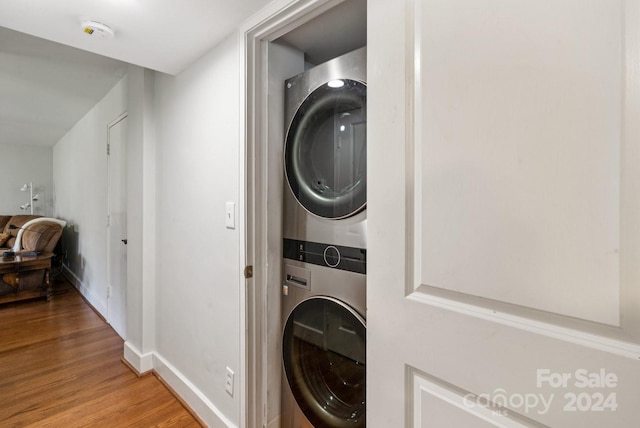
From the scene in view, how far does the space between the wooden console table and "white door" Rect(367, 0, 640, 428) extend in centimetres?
442

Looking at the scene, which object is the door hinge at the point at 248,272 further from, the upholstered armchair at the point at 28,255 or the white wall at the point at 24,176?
the white wall at the point at 24,176

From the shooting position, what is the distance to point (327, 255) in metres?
1.19

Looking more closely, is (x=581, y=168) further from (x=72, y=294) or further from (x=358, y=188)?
(x=72, y=294)

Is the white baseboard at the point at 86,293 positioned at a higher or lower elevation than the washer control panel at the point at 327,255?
lower

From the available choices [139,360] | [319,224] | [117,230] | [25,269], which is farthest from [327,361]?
[25,269]

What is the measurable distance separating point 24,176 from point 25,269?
8.65 ft

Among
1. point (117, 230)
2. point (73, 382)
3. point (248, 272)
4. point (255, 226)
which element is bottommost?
point (73, 382)

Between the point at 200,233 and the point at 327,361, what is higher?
the point at 200,233

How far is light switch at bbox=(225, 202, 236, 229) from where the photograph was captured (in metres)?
1.36

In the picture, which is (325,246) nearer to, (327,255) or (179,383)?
(327,255)

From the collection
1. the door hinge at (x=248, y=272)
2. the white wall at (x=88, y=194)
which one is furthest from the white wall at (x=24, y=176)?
the door hinge at (x=248, y=272)

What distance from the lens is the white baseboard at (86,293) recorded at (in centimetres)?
308

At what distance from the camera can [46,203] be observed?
5.25 m

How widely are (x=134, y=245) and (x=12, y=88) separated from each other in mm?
2200
